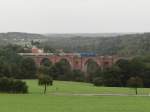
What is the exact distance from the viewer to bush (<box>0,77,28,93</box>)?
4119 centimetres

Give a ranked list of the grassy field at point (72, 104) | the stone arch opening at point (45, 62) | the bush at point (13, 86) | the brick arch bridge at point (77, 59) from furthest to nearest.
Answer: the brick arch bridge at point (77, 59) < the stone arch opening at point (45, 62) < the bush at point (13, 86) < the grassy field at point (72, 104)

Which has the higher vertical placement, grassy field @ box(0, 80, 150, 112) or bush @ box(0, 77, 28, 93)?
grassy field @ box(0, 80, 150, 112)

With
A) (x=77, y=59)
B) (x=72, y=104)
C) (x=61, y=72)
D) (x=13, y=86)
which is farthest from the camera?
(x=77, y=59)

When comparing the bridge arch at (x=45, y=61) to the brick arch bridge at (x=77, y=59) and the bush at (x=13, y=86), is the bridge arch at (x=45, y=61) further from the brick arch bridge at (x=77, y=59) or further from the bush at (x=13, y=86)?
the bush at (x=13, y=86)

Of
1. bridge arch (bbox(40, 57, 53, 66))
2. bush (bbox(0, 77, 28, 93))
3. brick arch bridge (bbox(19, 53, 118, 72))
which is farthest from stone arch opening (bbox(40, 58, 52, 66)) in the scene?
bush (bbox(0, 77, 28, 93))

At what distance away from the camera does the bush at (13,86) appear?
41.2 m

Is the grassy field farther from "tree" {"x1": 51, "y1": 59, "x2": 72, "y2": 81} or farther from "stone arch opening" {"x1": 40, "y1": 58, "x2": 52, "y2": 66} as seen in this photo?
"stone arch opening" {"x1": 40, "y1": 58, "x2": 52, "y2": 66}

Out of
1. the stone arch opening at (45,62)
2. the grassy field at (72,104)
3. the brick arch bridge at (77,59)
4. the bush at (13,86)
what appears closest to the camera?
the grassy field at (72,104)

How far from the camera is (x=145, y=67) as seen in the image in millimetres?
65750

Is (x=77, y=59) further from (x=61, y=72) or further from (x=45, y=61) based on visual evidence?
(x=61, y=72)

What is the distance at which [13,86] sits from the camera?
41.5 m

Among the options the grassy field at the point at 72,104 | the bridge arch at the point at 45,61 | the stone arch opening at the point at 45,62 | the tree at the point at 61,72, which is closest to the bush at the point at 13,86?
the grassy field at the point at 72,104

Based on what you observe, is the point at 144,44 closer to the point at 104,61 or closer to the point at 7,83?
the point at 104,61

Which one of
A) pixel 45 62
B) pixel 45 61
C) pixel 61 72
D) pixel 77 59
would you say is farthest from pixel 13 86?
pixel 77 59
